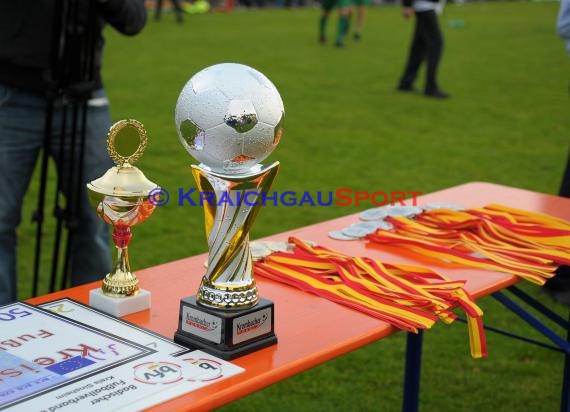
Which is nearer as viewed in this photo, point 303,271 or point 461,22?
point 303,271

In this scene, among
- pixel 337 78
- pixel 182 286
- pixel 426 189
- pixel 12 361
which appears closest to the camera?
pixel 12 361

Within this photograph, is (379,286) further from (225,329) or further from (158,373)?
(158,373)

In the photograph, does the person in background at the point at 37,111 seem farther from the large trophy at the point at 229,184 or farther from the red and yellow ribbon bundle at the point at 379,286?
the large trophy at the point at 229,184

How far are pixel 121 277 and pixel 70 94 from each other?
1.01 m

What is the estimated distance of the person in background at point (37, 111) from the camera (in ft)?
8.36

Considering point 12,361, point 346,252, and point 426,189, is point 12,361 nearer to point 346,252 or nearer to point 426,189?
point 346,252

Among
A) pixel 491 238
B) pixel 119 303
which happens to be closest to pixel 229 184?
pixel 119 303

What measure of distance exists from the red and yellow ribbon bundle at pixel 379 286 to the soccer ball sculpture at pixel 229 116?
1.45ft

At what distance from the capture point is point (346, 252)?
83.3 inches

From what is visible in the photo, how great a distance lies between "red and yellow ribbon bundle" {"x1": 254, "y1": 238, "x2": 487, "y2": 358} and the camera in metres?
1.72

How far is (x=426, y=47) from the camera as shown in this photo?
9492mm

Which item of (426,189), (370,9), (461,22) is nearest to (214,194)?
(426,189)

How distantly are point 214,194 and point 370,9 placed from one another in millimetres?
25183

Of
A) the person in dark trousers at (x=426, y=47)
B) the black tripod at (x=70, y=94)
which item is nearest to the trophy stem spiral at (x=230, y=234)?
the black tripod at (x=70, y=94)
